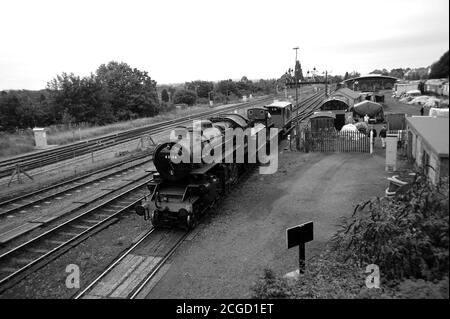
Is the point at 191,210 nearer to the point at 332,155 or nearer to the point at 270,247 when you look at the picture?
the point at 270,247

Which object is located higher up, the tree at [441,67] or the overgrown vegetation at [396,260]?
the tree at [441,67]

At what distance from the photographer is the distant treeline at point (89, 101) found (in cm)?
4288

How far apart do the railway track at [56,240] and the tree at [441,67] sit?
939cm

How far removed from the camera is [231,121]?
53.1 ft

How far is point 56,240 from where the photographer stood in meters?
10.7

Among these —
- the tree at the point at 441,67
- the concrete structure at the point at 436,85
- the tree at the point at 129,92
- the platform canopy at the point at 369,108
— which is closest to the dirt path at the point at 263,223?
the concrete structure at the point at 436,85

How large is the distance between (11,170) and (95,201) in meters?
8.69

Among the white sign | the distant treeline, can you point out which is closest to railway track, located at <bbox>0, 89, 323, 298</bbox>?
the white sign

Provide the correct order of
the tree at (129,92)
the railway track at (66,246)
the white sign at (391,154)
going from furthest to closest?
the tree at (129,92) < the white sign at (391,154) < the railway track at (66,246)

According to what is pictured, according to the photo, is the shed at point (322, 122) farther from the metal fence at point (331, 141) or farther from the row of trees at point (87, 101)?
the row of trees at point (87, 101)

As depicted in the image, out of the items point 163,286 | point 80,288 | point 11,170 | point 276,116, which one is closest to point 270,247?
point 163,286

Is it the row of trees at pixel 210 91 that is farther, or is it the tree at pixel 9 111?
the row of trees at pixel 210 91

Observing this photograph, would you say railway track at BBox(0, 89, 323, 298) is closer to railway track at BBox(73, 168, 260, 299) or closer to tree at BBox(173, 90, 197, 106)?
railway track at BBox(73, 168, 260, 299)

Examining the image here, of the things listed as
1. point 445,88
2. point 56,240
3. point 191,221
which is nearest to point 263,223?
point 191,221
